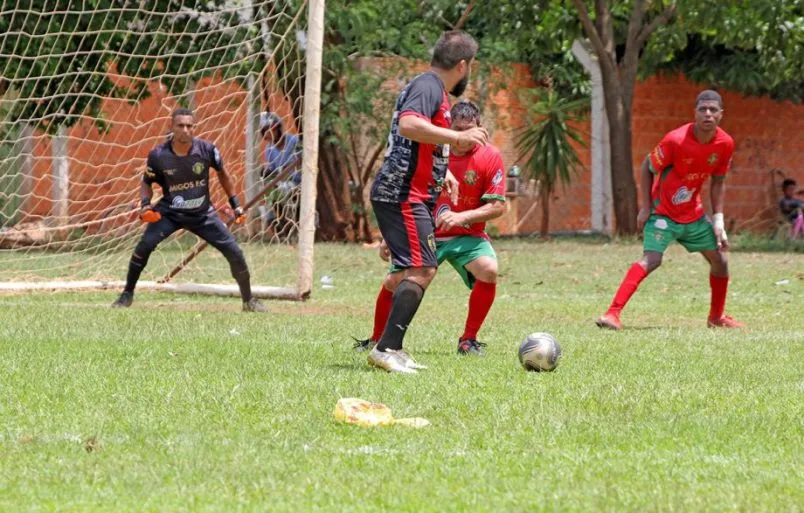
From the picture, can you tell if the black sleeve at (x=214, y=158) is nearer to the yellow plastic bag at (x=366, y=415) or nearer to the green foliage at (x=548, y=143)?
the yellow plastic bag at (x=366, y=415)

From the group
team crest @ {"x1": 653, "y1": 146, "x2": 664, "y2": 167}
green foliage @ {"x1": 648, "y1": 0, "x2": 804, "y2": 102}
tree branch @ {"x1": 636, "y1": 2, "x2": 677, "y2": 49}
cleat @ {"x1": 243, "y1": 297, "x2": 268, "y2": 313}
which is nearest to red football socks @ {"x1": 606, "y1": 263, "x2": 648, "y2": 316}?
team crest @ {"x1": 653, "y1": 146, "x2": 664, "y2": 167}

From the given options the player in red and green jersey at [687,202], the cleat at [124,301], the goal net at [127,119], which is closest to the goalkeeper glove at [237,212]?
the goal net at [127,119]

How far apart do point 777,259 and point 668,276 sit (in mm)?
3855

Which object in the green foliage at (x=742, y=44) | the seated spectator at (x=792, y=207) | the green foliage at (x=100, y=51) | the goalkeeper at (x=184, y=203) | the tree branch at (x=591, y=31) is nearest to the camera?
the goalkeeper at (x=184, y=203)

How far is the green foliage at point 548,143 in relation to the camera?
92.0 feet

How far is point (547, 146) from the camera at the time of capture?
28.1 meters

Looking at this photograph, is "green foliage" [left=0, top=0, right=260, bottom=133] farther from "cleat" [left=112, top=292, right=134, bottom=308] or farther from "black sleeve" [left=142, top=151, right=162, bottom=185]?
"cleat" [left=112, top=292, right=134, bottom=308]

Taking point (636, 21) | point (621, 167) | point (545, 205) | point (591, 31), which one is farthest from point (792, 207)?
point (591, 31)

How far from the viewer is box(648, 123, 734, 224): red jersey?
37.8ft

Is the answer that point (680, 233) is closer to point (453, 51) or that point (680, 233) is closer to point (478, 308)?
point (478, 308)

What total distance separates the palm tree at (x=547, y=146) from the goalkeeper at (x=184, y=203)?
15022mm

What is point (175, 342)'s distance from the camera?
9508 mm

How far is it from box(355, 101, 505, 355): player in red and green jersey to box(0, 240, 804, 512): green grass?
30cm

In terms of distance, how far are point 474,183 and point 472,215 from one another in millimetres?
488
